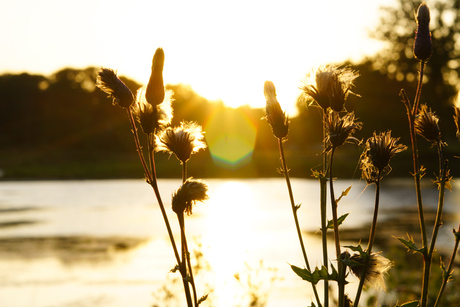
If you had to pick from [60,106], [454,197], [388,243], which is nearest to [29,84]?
[60,106]

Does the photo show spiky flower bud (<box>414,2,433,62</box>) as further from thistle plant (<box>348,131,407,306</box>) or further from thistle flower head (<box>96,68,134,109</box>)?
thistle flower head (<box>96,68,134,109</box>)

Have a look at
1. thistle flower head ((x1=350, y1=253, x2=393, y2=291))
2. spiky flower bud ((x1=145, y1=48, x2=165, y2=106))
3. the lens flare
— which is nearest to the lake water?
thistle flower head ((x1=350, y1=253, x2=393, y2=291))

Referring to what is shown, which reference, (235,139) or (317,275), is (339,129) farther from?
(235,139)

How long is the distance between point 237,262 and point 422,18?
470 inches

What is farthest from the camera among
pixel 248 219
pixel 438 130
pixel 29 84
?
pixel 29 84

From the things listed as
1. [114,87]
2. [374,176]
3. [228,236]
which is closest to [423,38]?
[374,176]

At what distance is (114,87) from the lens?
7.06 feet

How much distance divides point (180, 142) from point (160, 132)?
9cm

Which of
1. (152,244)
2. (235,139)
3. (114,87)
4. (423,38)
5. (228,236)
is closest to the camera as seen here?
(114,87)

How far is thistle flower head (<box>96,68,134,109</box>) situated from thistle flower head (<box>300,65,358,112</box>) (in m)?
0.56

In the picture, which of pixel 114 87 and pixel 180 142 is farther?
pixel 180 142

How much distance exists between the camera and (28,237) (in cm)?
1986

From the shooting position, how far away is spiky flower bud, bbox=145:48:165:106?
7.21ft

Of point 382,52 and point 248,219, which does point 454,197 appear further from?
point 382,52
